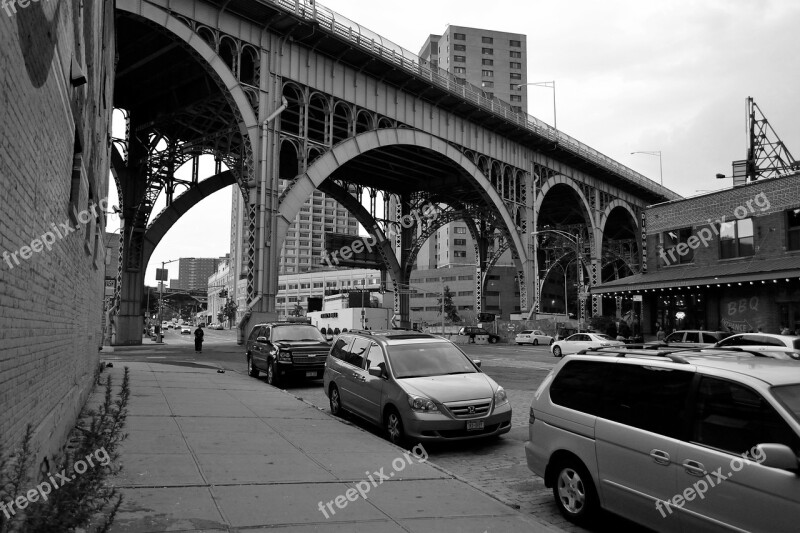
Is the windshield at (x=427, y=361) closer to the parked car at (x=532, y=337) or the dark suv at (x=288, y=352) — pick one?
the dark suv at (x=288, y=352)

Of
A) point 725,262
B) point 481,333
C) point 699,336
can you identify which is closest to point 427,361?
point 699,336

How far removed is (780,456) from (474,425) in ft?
16.8

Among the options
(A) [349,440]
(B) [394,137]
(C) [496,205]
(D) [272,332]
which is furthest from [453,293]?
(A) [349,440]

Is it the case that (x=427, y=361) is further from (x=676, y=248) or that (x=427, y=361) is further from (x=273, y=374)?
(x=676, y=248)

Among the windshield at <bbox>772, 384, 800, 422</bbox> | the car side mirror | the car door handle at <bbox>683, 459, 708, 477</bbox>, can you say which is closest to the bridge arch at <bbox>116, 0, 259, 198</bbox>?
the car door handle at <bbox>683, 459, 708, 477</bbox>

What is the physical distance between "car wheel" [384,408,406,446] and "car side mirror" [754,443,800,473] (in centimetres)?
555

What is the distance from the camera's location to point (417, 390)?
892 cm

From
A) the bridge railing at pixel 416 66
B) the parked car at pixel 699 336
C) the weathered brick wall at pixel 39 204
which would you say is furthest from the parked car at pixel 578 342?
the weathered brick wall at pixel 39 204

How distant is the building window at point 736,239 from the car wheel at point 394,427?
80.1 ft

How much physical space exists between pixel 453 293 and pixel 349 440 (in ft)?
348

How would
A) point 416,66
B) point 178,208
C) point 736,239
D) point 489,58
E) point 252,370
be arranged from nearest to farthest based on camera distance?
point 252,370 → point 736,239 → point 416,66 → point 178,208 → point 489,58

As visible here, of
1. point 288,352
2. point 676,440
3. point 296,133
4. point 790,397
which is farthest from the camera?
point 296,133

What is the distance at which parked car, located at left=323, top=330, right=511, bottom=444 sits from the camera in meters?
8.67

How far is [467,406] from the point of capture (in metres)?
8.78
